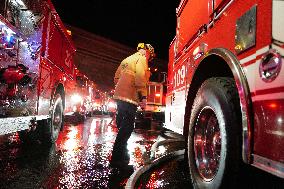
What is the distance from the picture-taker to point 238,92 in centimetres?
216

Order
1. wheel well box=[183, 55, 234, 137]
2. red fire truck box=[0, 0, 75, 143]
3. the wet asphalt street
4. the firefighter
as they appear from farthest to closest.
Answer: the firefighter → red fire truck box=[0, 0, 75, 143] → the wet asphalt street → wheel well box=[183, 55, 234, 137]

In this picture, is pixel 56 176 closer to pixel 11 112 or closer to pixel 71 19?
pixel 11 112

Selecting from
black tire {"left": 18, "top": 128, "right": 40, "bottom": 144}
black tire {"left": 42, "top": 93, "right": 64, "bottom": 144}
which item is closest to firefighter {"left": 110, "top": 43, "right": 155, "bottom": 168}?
black tire {"left": 42, "top": 93, "right": 64, "bottom": 144}

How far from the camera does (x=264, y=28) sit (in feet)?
6.05

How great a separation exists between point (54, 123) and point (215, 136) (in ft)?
14.6

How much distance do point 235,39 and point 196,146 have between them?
1.21 m

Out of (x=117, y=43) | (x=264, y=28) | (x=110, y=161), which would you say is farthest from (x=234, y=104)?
(x=117, y=43)

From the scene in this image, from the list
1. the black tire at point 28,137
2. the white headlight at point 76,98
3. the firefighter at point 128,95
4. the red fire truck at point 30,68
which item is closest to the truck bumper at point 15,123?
the red fire truck at point 30,68

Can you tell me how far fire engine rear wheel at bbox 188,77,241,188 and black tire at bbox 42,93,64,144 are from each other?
3.81 m

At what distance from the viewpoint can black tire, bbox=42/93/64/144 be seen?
6.13 metres

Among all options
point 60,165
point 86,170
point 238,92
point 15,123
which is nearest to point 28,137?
point 60,165

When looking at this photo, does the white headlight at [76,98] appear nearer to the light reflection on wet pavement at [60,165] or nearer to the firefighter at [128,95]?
the light reflection on wet pavement at [60,165]

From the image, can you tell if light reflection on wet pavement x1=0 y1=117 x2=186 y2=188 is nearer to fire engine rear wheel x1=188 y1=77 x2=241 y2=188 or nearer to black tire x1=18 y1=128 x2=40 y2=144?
black tire x1=18 y1=128 x2=40 y2=144

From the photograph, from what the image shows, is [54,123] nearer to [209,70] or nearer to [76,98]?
[76,98]
